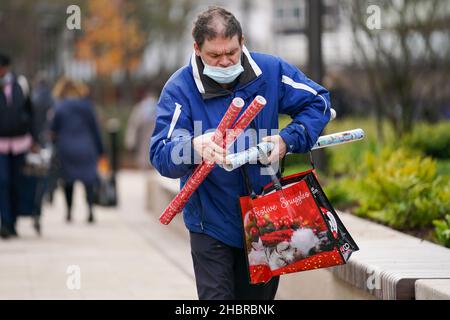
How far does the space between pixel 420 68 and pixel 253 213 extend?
39.8 ft

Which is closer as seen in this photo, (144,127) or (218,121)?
(218,121)

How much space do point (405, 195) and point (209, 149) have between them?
4.04 m

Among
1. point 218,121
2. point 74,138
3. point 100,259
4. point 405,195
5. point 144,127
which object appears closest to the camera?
point 218,121

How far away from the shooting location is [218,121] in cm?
538

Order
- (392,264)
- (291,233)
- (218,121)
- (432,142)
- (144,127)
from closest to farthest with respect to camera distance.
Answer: (291,233) < (218,121) < (392,264) < (432,142) < (144,127)

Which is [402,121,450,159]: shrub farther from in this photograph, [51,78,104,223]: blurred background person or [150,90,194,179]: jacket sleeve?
[150,90,194,179]: jacket sleeve

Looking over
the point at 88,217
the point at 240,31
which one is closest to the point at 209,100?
the point at 240,31

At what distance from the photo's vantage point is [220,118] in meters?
5.39

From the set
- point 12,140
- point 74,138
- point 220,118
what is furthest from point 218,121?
point 74,138

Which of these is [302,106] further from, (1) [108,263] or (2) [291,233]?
(1) [108,263]

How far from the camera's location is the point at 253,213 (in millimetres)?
5258

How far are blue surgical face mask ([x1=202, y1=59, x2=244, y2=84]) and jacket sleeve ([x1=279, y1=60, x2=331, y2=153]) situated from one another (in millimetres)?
301

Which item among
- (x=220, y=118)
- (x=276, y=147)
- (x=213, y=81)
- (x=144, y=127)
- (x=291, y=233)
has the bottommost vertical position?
(x=144, y=127)

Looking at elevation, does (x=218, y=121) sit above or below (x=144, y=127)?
above
